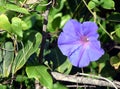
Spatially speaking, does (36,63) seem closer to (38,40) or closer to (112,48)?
(38,40)

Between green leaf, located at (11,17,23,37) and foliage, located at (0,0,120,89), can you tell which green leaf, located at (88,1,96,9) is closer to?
foliage, located at (0,0,120,89)

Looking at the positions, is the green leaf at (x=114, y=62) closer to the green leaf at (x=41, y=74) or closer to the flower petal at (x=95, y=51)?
the flower petal at (x=95, y=51)

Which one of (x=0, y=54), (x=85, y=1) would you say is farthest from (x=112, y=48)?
(x=0, y=54)

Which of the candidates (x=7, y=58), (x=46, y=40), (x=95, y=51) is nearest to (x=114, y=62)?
(x=95, y=51)

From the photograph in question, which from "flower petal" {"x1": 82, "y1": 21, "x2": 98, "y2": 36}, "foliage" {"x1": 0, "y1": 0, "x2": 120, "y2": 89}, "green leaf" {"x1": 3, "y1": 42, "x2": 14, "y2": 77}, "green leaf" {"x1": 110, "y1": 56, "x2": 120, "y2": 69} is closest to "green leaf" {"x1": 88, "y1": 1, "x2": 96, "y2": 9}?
"foliage" {"x1": 0, "y1": 0, "x2": 120, "y2": 89}

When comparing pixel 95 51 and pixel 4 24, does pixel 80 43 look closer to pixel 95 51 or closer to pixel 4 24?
pixel 95 51

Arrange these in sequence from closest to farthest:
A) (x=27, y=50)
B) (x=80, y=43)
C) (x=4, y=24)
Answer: (x=4, y=24) < (x=27, y=50) < (x=80, y=43)
